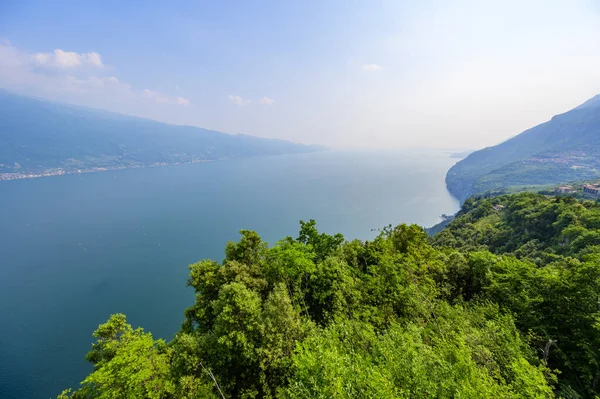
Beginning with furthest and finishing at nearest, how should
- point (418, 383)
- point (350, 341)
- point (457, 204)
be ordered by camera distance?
point (457, 204) < point (350, 341) < point (418, 383)

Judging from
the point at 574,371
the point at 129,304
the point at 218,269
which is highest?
the point at 218,269

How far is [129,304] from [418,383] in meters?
52.0

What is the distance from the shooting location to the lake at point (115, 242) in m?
36.7

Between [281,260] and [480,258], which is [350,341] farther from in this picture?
[480,258]

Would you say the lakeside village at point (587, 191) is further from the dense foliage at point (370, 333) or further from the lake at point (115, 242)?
the dense foliage at point (370, 333)

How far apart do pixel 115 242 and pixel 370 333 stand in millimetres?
82876

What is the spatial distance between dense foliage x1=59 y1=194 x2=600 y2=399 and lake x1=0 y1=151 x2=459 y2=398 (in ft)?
98.1

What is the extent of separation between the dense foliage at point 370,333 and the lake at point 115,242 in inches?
1178

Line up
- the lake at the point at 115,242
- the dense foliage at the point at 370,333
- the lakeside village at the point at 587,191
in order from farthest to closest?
the lakeside village at the point at 587,191
the lake at the point at 115,242
the dense foliage at the point at 370,333

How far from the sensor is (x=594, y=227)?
1359 inches

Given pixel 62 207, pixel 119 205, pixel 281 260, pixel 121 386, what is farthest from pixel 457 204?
pixel 62 207

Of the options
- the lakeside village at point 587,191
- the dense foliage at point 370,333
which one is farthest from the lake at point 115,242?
the lakeside village at point 587,191

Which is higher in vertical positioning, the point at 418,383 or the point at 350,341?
the point at 418,383

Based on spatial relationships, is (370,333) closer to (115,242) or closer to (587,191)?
(115,242)
